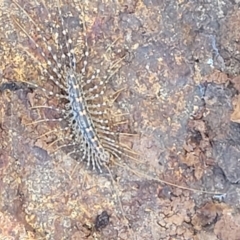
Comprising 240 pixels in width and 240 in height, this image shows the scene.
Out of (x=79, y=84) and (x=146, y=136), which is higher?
(x=79, y=84)

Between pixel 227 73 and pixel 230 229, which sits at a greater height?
pixel 227 73

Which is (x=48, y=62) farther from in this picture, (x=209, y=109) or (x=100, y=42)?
(x=209, y=109)

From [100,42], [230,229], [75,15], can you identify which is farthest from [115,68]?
[230,229]
